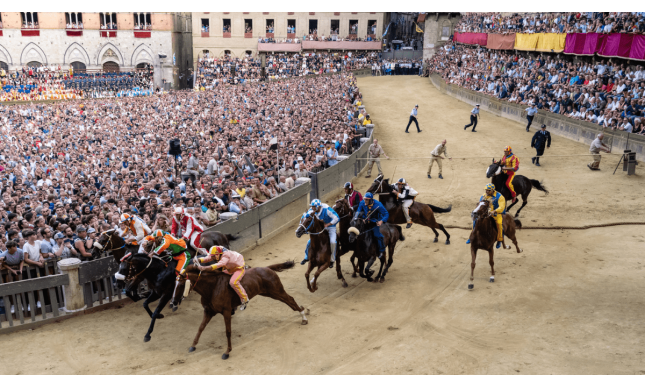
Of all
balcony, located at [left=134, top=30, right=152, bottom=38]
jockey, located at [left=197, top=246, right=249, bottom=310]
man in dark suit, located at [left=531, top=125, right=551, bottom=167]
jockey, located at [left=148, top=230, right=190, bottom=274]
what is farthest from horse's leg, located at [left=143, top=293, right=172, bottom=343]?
balcony, located at [left=134, top=30, right=152, bottom=38]

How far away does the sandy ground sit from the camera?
30.0 feet

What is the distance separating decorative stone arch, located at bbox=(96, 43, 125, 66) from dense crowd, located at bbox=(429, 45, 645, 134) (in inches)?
1601

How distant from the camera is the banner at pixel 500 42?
122 ft

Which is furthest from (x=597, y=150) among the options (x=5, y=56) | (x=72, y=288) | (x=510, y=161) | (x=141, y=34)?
(x=5, y=56)

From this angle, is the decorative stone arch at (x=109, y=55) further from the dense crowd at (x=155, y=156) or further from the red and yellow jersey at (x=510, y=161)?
the red and yellow jersey at (x=510, y=161)

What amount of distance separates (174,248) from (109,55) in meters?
59.3

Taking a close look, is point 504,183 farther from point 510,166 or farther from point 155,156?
point 155,156

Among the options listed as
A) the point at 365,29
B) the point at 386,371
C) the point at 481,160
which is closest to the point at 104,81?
the point at 365,29

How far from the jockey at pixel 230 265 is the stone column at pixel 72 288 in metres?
2.84

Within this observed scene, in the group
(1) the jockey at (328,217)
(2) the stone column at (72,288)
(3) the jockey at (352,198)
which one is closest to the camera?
(2) the stone column at (72,288)

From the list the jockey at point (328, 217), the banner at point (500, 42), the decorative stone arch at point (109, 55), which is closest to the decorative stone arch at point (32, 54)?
the decorative stone arch at point (109, 55)

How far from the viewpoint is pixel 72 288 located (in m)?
10.6

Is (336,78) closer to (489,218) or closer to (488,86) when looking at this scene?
(488,86)

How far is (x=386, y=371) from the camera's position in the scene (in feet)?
29.2
